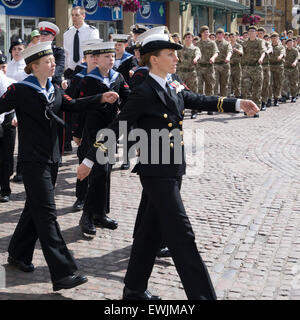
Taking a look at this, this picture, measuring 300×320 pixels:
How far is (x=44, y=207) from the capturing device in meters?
4.80

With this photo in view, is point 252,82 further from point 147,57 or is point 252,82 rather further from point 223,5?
point 223,5

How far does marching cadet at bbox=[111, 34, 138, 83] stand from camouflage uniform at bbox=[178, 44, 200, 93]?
598 centimetres

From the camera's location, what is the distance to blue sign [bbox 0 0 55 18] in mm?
23406

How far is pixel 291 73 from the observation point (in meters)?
19.7

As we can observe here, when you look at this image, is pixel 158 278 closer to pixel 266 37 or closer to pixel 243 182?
pixel 243 182

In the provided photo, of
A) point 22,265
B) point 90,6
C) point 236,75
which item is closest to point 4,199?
point 22,265

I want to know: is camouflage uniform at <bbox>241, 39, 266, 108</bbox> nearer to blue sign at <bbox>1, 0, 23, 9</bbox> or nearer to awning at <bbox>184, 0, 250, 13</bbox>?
blue sign at <bbox>1, 0, 23, 9</bbox>

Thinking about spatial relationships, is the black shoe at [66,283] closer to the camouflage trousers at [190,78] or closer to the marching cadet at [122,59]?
the marching cadet at [122,59]

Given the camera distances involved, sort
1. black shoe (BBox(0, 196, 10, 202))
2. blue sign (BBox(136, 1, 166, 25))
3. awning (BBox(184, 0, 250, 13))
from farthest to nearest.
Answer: awning (BBox(184, 0, 250, 13)) → blue sign (BBox(136, 1, 166, 25)) → black shoe (BBox(0, 196, 10, 202))

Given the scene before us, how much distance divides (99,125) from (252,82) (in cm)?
1095

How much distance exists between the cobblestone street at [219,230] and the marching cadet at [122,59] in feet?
5.55

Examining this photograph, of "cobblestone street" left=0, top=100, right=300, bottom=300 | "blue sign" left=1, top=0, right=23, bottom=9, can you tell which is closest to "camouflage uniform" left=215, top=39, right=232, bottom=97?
"cobblestone street" left=0, top=100, right=300, bottom=300
